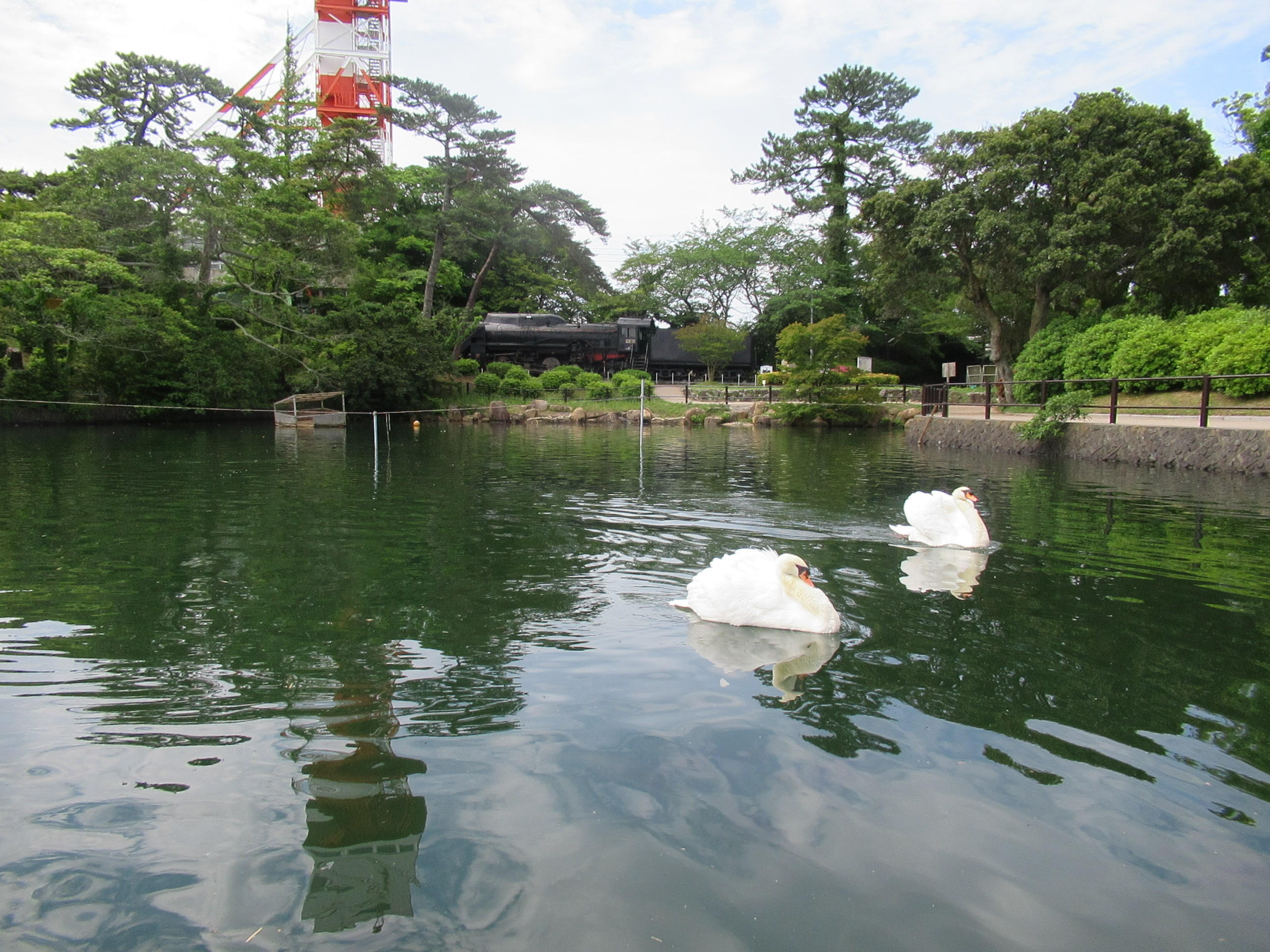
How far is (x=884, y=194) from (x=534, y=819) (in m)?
25.8

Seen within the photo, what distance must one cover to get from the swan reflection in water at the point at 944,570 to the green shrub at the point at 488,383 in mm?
27695

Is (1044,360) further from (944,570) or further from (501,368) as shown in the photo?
(501,368)

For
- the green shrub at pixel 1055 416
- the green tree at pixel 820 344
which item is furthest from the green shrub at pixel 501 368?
the green shrub at pixel 1055 416

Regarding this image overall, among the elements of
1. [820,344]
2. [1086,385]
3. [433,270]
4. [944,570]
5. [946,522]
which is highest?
[433,270]

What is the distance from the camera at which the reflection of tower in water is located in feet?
7.84

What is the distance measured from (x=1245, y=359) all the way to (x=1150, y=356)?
2677mm

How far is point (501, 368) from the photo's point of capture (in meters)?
34.1

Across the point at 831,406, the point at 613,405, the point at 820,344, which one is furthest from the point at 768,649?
the point at 613,405

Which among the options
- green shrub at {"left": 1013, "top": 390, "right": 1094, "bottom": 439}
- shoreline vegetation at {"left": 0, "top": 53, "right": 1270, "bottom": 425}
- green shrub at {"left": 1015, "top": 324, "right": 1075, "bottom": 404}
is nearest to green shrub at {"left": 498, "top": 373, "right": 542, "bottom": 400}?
shoreline vegetation at {"left": 0, "top": 53, "right": 1270, "bottom": 425}

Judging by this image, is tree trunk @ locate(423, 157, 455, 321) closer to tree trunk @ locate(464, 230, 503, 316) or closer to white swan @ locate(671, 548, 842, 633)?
tree trunk @ locate(464, 230, 503, 316)

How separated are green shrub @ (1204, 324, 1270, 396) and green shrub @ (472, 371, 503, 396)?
24.6 metres

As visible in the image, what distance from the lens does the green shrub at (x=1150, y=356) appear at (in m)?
17.4

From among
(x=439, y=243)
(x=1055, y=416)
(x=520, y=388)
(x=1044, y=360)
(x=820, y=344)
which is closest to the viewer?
(x=1055, y=416)

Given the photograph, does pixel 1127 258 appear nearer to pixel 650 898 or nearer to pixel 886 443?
pixel 886 443
